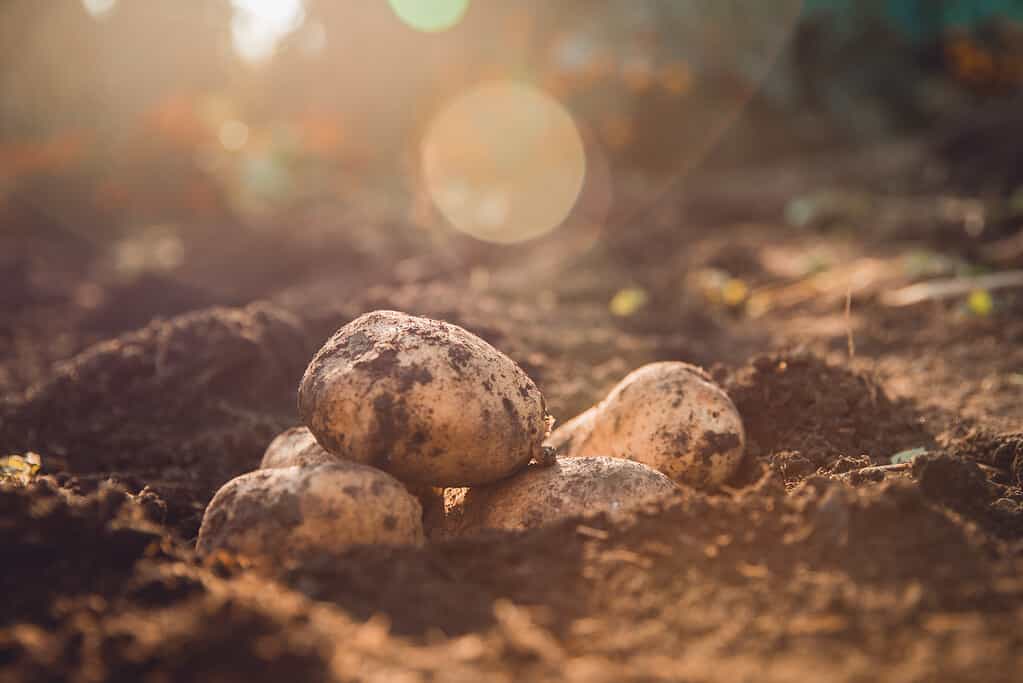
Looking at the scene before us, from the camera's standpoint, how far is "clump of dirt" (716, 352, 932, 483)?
3.47 meters

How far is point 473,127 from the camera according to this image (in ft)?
54.7

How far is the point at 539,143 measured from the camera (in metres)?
16.1

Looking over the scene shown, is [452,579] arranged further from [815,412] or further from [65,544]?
[815,412]

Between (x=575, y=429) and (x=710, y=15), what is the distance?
13961 mm

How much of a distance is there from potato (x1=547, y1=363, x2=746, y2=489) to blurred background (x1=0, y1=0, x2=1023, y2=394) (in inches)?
237

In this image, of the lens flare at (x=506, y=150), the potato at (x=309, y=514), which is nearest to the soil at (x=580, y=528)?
the potato at (x=309, y=514)

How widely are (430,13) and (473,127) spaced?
2.70m

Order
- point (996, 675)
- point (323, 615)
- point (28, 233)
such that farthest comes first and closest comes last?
point (28, 233)
point (323, 615)
point (996, 675)

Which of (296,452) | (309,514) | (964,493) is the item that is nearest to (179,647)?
(309,514)

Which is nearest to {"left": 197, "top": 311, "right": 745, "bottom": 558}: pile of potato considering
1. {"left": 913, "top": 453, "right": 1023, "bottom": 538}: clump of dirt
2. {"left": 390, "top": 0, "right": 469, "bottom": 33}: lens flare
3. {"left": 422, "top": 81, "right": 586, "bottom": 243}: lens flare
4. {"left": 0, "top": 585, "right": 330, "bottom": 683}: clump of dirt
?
{"left": 0, "top": 585, "right": 330, "bottom": 683}: clump of dirt

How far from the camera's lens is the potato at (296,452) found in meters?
2.81

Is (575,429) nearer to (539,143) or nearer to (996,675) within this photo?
(996,675)

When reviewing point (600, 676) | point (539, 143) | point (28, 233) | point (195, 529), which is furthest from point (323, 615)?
point (539, 143)

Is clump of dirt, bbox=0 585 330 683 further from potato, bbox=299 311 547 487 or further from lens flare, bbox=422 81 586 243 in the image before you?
lens flare, bbox=422 81 586 243
